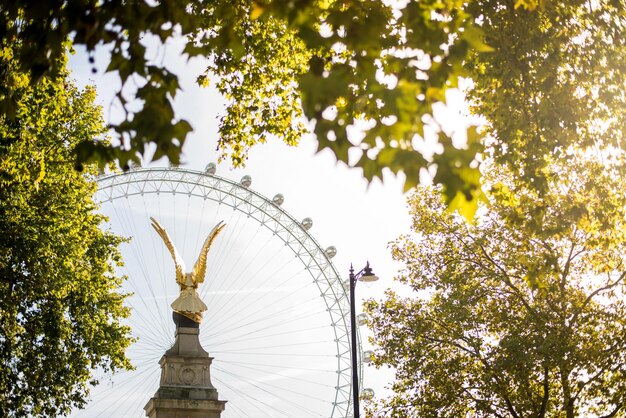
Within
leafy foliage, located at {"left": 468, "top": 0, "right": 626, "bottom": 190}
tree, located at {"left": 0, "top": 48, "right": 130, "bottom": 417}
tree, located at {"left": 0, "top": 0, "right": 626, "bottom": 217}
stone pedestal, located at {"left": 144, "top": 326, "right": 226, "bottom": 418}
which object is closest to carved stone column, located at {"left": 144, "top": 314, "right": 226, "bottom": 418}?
stone pedestal, located at {"left": 144, "top": 326, "right": 226, "bottom": 418}

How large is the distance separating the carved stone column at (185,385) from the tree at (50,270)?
2.83 meters

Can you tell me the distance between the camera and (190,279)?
35.0m

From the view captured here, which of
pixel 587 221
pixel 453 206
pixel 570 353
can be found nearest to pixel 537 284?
pixel 587 221

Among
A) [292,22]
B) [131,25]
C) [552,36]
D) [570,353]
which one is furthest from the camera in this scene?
[570,353]

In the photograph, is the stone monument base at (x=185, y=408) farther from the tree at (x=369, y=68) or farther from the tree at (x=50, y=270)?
the tree at (x=369, y=68)

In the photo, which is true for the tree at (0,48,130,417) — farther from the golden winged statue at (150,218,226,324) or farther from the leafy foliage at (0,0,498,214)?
the leafy foliage at (0,0,498,214)

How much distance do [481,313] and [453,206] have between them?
2131 cm

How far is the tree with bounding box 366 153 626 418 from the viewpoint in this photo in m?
23.0

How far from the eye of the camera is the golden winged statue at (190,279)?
33531mm

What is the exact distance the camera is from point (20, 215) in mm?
24781

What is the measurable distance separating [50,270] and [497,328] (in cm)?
1382

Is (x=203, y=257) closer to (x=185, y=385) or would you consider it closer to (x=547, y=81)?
(x=185, y=385)

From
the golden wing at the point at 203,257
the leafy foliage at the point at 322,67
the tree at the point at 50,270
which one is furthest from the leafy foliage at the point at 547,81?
the golden wing at the point at 203,257

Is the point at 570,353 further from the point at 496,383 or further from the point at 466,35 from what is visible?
the point at 466,35
